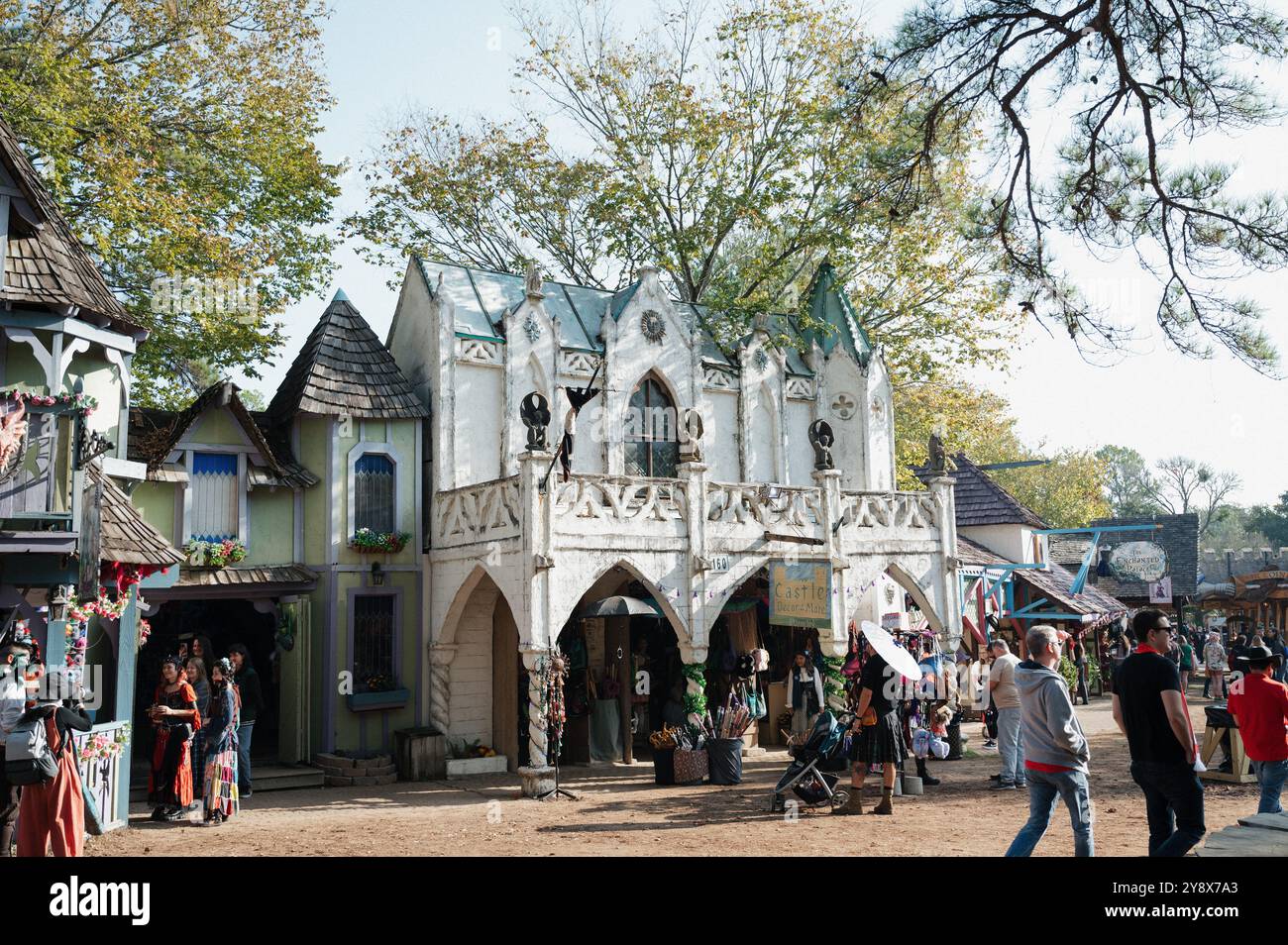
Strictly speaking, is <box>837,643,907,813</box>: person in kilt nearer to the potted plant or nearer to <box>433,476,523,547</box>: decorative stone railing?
<box>433,476,523,547</box>: decorative stone railing

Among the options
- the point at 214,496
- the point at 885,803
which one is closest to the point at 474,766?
the point at 214,496

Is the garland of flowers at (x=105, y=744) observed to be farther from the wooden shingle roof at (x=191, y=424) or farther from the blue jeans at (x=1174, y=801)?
the blue jeans at (x=1174, y=801)

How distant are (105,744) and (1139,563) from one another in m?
34.4

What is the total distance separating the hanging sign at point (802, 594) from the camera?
1652 cm

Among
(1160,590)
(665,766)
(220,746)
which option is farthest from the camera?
(1160,590)

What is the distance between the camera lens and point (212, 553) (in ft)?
56.7

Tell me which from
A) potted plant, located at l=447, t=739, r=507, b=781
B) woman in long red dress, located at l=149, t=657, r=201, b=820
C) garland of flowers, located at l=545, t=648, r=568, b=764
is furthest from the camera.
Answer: potted plant, located at l=447, t=739, r=507, b=781

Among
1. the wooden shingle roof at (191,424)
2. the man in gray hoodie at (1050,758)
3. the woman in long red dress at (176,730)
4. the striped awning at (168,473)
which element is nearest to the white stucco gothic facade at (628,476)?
the wooden shingle roof at (191,424)

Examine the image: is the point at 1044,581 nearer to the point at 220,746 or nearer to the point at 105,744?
the point at 220,746

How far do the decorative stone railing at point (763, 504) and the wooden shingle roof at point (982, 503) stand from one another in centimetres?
1435

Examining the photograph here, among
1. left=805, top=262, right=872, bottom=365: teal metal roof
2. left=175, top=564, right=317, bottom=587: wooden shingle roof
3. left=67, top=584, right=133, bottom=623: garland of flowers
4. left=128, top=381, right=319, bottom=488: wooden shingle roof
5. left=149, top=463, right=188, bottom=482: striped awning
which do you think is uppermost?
left=805, top=262, right=872, bottom=365: teal metal roof

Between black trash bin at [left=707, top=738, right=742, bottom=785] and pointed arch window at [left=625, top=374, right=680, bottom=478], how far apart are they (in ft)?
19.3

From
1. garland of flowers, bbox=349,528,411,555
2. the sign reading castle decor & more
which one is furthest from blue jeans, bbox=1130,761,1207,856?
the sign reading castle decor & more

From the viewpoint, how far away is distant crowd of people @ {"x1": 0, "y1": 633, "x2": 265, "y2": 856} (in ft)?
27.4
